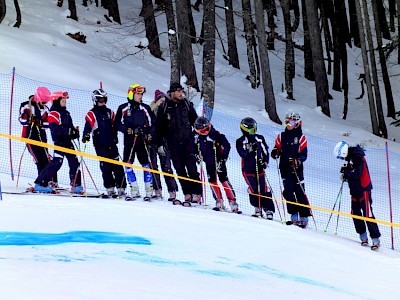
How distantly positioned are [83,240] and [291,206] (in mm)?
4709

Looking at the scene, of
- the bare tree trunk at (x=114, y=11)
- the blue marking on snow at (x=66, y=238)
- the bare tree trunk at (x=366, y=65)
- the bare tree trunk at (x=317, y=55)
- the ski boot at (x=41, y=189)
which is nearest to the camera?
the blue marking on snow at (x=66, y=238)

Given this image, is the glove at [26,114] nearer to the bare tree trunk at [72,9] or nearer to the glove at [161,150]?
the glove at [161,150]

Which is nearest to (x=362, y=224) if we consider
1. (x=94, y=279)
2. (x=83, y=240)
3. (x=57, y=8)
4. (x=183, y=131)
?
(x=183, y=131)

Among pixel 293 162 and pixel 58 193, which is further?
pixel 293 162

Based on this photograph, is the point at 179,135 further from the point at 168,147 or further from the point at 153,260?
the point at 153,260

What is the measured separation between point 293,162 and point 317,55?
16.7 metres

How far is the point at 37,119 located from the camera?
11375 millimetres

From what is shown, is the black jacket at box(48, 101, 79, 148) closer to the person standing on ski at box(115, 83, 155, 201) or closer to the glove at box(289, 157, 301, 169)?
the person standing on ski at box(115, 83, 155, 201)

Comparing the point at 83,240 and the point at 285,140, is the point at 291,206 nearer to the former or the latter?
the point at 285,140

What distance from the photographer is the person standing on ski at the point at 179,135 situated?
11.6 metres

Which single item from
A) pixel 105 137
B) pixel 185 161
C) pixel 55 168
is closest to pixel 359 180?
pixel 185 161

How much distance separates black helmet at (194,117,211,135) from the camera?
37.3 ft

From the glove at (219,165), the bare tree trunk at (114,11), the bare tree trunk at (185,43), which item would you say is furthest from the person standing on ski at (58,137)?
the bare tree trunk at (114,11)

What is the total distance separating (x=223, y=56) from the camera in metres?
33.7
